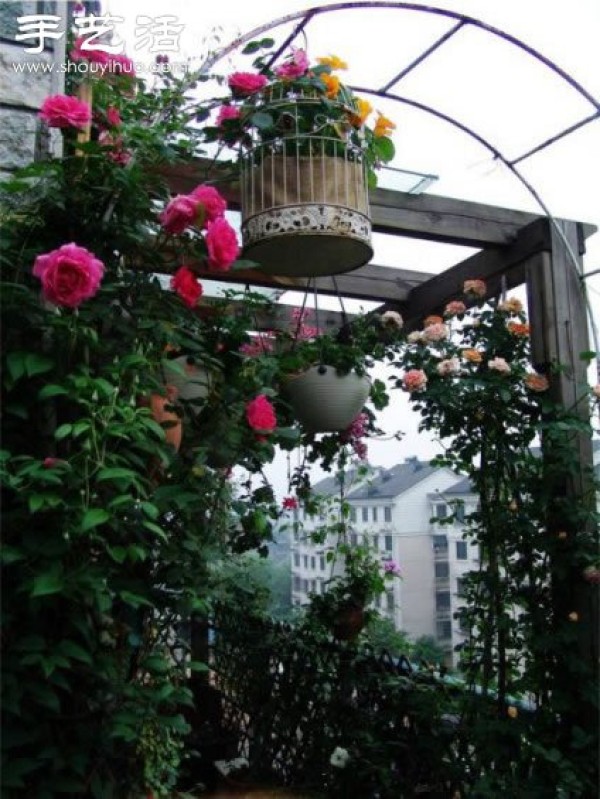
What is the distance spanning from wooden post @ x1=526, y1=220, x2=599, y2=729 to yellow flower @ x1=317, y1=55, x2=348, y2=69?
0.99 meters

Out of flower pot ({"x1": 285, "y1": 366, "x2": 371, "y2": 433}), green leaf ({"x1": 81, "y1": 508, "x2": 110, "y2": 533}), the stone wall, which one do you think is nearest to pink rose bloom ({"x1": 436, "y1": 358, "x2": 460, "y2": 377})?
flower pot ({"x1": 285, "y1": 366, "x2": 371, "y2": 433})

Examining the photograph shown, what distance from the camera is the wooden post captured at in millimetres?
A: 1979

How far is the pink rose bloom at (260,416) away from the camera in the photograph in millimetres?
1318

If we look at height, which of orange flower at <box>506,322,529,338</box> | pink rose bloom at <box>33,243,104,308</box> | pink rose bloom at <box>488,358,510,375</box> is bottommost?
pink rose bloom at <box>33,243,104,308</box>

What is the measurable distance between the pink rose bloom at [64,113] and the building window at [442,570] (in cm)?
201

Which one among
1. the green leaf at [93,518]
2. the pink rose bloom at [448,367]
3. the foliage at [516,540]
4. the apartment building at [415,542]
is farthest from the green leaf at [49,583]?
the apartment building at [415,542]

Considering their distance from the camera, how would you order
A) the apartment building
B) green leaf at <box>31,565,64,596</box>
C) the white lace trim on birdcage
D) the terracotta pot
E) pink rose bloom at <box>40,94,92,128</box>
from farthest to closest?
the apartment building < the white lace trim on birdcage < the terracotta pot < pink rose bloom at <box>40,94,92,128</box> < green leaf at <box>31,565,64,596</box>

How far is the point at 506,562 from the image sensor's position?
7.27ft

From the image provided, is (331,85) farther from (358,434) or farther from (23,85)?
(358,434)

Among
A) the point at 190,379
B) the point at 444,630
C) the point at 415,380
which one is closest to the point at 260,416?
the point at 190,379

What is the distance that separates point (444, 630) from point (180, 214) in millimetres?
1881

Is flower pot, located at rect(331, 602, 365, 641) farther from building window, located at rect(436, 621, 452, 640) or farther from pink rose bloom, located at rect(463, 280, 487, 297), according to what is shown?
pink rose bloom, located at rect(463, 280, 487, 297)

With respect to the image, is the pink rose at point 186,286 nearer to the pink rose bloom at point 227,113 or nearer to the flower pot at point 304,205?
the flower pot at point 304,205

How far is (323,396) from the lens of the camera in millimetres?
2014
